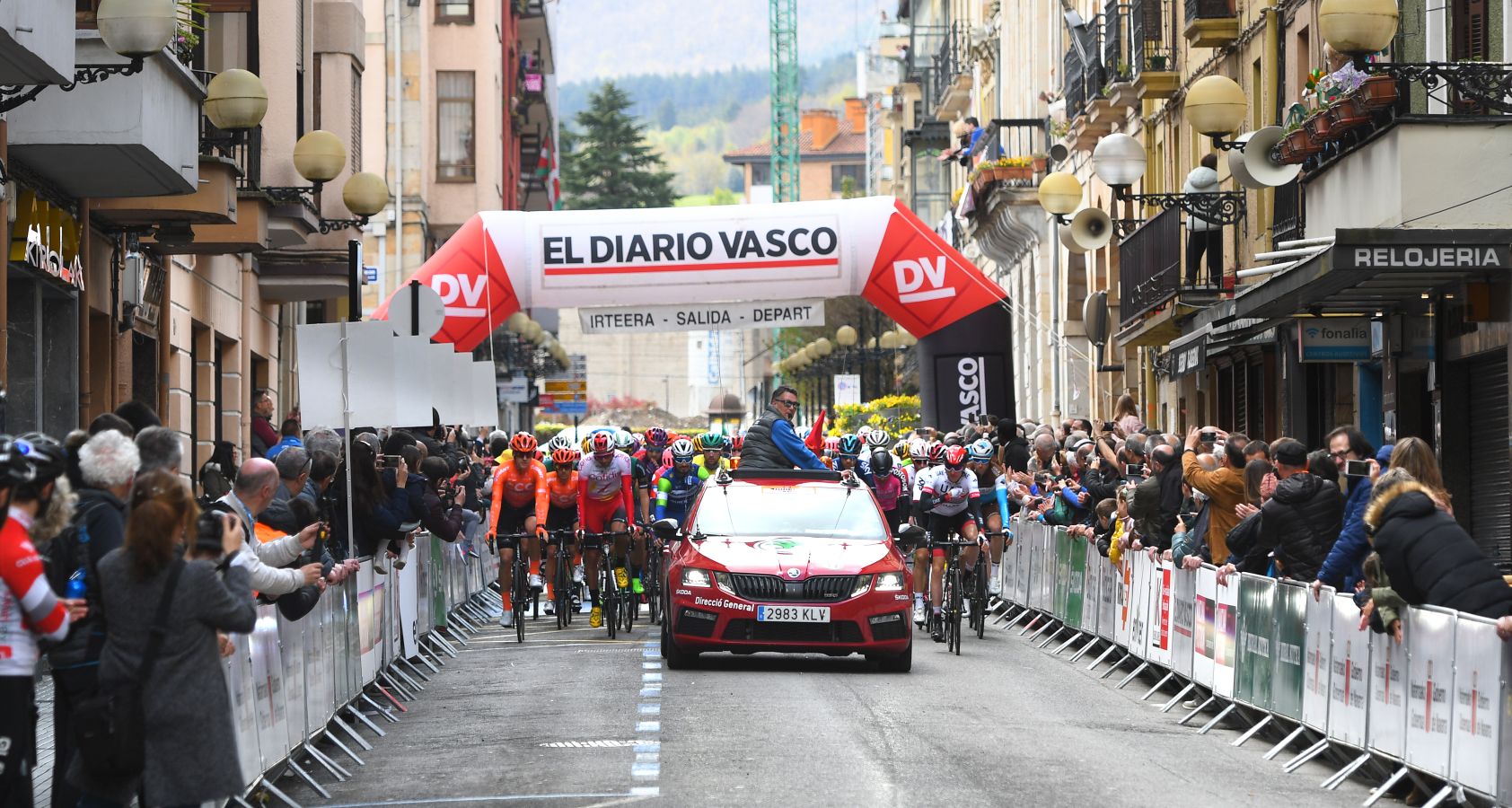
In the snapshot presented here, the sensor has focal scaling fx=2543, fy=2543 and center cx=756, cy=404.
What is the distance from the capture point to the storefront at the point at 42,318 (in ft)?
64.2

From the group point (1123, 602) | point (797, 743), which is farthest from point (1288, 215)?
point (797, 743)

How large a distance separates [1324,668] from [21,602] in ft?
24.9

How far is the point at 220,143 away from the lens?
23891mm

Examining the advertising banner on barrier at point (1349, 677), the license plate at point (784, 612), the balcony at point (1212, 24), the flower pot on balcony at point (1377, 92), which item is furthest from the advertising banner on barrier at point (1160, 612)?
the balcony at point (1212, 24)

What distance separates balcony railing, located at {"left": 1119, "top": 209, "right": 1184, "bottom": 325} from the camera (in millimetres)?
31169

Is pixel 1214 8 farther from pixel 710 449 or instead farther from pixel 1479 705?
pixel 1479 705

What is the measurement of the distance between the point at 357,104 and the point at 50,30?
20.1 metres

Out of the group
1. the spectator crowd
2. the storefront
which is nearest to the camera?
the spectator crowd

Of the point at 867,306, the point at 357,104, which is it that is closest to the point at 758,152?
the point at 867,306

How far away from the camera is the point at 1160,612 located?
59.6 feet

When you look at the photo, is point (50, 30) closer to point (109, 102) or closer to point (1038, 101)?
point (109, 102)

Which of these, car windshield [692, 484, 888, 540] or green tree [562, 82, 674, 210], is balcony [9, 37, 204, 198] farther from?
green tree [562, 82, 674, 210]

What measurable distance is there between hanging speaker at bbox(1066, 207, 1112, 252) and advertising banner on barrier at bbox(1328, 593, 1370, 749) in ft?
61.6

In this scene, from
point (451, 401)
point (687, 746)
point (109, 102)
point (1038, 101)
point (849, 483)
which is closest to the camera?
point (687, 746)
